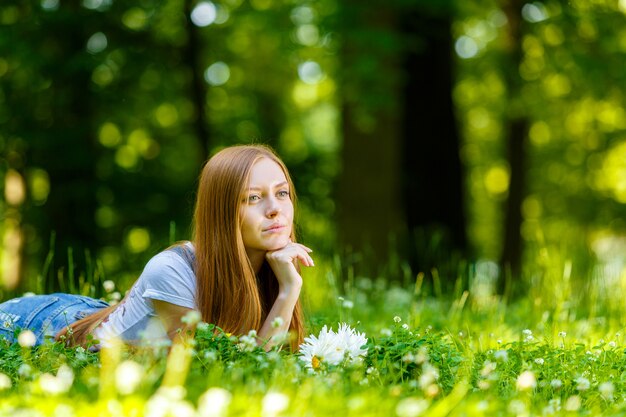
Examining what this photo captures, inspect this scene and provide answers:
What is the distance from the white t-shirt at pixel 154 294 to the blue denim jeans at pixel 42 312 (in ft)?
1.27

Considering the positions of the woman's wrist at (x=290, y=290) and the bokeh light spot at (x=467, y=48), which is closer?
the woman's wrist at (x=290, y=290)

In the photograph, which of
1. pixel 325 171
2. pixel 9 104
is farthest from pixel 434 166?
pixel 9 104

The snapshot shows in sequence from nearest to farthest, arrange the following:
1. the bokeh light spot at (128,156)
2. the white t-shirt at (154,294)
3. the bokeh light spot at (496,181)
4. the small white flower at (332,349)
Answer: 1. the small white flower at (332,349)
2. the white t-shirt at (154,294)
3. the bokeh light spot at (128,156)
4. the bokeh light spot at (496,181)

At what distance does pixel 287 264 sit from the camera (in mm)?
3891

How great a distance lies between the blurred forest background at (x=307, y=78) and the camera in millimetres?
8766

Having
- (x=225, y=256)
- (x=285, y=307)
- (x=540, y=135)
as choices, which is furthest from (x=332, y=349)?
(x=540, y=135)

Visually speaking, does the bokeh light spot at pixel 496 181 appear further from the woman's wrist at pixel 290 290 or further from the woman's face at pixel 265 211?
the woman's wrist at pixel 290 290

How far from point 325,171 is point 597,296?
5978 mm

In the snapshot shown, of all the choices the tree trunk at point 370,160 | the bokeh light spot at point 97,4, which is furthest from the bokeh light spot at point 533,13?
the bokeh light spot at point 97,4

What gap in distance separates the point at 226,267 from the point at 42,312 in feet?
3.80

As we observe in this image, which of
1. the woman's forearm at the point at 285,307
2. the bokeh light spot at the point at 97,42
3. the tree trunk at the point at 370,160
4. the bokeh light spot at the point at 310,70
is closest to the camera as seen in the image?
the woman's forearm at the point at 285,307

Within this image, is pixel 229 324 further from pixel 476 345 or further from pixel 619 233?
pixel 619 233

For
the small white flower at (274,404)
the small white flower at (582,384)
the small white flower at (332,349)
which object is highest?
the small white flower at (274,404)

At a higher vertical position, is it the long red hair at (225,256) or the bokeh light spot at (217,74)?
the bokeh light spot at (217,74)
